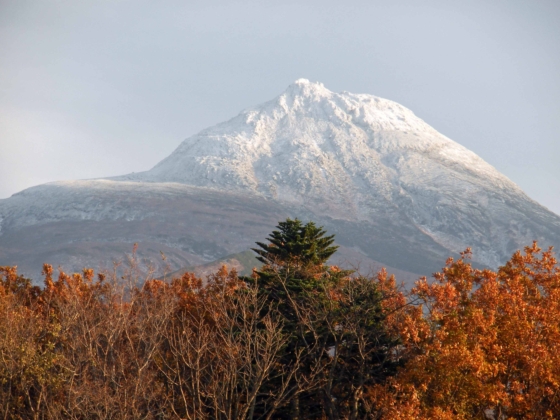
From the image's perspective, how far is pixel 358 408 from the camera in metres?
28.4

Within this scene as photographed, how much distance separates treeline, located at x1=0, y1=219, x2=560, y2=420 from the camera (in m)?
23.2

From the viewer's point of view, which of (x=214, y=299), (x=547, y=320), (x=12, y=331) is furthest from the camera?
(x=214, y=299)

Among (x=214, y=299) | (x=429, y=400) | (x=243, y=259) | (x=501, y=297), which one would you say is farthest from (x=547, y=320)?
(x=243, y=259)

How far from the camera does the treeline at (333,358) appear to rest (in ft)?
76.1

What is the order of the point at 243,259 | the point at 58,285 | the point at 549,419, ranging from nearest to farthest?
the point at 549,419 < the point at 58,285 < the point at 243,259

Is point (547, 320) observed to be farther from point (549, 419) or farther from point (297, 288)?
point (297, 288)

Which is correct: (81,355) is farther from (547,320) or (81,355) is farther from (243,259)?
(243,259)

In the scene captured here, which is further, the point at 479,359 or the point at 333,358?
the point at 333,358

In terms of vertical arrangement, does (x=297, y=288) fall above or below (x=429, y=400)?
above

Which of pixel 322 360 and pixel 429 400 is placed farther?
pixel 322 360

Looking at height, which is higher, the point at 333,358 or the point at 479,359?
the point at 479,359

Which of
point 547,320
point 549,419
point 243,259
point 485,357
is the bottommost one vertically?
point 243,259

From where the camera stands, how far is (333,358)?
88.7ft

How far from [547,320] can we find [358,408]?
9.46 m
